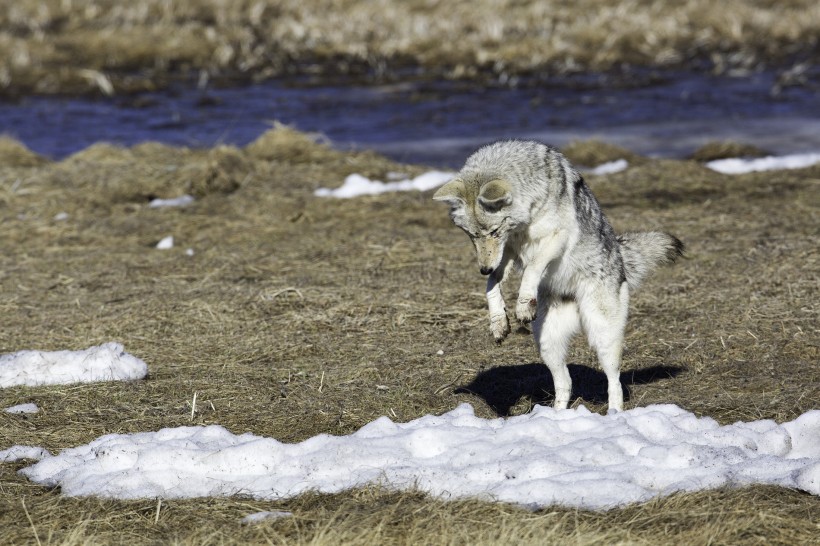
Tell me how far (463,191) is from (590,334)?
133 cm

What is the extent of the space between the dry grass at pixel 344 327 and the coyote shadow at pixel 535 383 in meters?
0.02

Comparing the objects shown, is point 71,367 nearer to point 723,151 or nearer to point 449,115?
point 723,151

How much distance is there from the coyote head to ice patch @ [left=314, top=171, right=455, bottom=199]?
274 inches

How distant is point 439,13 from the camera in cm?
3136

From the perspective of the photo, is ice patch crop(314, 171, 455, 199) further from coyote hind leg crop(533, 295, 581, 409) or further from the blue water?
coyote hind leg crop(533, 295, 581, 409)

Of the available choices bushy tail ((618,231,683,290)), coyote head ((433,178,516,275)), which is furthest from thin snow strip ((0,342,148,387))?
bushy tail ((618,231,683,290))

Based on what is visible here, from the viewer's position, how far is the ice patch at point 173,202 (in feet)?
42.8

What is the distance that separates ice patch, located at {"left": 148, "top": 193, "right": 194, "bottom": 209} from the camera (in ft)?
42.8

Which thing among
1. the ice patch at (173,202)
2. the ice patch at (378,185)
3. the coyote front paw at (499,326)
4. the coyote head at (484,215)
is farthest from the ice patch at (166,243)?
the coyote head at (484,215)

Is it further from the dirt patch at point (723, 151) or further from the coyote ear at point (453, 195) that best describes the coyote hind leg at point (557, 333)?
the dirt patch at point (723, 151)

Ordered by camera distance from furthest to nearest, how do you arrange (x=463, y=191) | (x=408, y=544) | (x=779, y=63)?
(x=779, y=63) < (x=463, y=191) < (x=408, y=544)

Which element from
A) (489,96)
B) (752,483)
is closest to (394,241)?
(752,483)

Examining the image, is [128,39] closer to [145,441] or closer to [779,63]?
[779,63]

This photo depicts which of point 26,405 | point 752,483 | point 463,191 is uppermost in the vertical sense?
point 463,191
